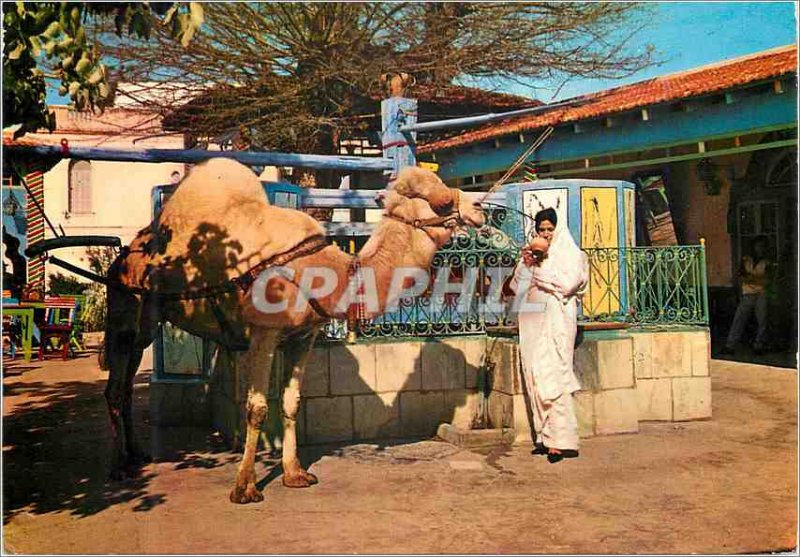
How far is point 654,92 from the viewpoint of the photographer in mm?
12922

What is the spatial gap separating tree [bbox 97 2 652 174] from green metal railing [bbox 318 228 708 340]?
4608 mm

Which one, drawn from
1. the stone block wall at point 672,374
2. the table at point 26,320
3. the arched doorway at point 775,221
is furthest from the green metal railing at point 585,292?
the table at point 26,320

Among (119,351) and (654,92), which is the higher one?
(654,92)

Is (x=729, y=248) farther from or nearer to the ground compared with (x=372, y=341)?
farther from the ground

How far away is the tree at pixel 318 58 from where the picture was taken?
12828 millimetres

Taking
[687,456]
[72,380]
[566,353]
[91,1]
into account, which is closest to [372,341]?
[566,353]

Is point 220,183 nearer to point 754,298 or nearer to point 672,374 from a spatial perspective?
point 672,374

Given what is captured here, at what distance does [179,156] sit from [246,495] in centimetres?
293

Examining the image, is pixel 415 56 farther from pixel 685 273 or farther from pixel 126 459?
pixel 126 459

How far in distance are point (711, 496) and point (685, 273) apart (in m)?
3.18

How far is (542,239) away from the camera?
729 centimetres

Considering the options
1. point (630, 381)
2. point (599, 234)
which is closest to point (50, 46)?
point (630, 381)

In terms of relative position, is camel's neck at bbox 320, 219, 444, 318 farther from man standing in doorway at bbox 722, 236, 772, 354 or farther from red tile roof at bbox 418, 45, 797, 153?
man standing in doorway at bbox 722, 236, 772, 354

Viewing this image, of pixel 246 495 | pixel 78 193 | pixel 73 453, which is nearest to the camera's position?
pixel 246 495
